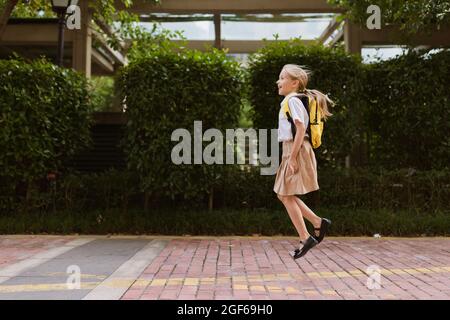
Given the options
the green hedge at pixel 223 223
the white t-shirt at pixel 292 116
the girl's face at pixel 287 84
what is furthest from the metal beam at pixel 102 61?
the white t-shirt at pixel 292 116

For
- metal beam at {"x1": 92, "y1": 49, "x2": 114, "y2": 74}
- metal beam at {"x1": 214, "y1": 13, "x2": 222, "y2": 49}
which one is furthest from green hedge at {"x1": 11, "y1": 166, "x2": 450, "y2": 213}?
metal beam at {"x1": 92, "y1": 49, "x2": 114, "y2": 74}

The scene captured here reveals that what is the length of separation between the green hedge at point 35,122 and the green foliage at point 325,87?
299cm

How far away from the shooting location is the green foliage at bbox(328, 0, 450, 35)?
315 inches

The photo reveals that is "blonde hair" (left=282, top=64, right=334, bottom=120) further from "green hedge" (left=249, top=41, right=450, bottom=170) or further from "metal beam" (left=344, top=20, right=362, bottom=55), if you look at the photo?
"metal beam" (left=344, top=20, right=362, bottom=55)

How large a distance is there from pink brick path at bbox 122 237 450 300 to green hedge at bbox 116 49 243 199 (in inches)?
38.6

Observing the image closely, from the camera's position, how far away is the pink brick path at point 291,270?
3.97 metres

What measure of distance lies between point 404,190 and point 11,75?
6.64 metres

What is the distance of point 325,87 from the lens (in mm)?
8047

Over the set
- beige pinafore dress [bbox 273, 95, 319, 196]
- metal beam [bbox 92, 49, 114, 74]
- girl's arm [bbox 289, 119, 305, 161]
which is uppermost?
metal beam [bbox 92, 49, 114, 74]

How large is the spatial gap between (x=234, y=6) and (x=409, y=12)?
4.30 metres

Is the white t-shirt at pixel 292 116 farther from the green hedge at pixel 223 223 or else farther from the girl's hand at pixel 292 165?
the green hedge at pixel 223 223

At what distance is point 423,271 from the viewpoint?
16.0 ft

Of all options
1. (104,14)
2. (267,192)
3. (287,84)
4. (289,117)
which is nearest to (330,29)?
(104,14)
